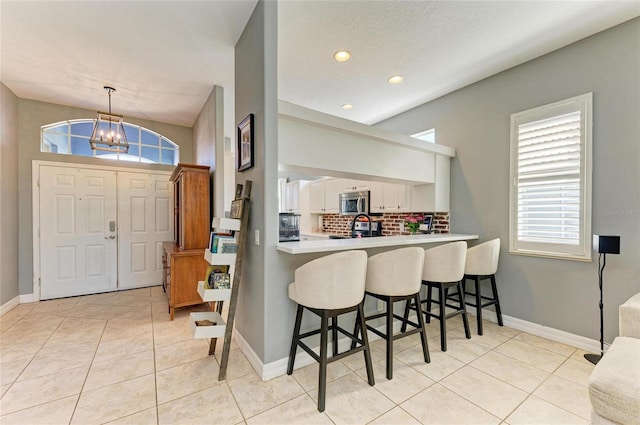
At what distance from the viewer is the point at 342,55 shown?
288 cm

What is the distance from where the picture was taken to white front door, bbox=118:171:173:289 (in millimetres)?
4539

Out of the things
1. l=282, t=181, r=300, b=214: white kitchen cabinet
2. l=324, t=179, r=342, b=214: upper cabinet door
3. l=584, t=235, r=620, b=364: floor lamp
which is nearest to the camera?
l=584, t=235, r=620, b=364: floor lamp

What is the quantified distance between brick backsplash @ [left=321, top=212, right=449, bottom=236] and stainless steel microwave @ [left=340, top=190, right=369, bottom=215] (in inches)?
11.6

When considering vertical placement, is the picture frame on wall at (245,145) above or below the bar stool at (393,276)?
above

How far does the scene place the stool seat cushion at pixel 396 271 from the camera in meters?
2.13

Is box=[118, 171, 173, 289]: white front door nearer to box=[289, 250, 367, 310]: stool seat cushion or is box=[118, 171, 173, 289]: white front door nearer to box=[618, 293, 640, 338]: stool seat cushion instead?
box=[289, 250, 367, 310]: stool seat cushion

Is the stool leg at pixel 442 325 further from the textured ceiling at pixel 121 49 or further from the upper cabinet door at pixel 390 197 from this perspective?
the textured ceiling at pixel 121 49

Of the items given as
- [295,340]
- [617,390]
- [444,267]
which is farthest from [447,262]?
[295,340]

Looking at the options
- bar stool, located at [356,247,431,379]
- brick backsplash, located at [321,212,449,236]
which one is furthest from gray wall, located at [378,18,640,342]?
bar stool, located at [356,247,431,379]

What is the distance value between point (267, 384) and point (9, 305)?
3976 mm

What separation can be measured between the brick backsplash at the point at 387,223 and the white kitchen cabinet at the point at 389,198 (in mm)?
251

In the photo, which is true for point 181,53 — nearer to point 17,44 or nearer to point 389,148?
point 17,44

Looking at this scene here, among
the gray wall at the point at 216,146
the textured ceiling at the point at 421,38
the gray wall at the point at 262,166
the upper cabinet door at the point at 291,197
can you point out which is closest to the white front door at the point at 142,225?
the gray wall at the point at 216,146

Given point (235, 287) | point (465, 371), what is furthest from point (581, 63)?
point (235, 287)
